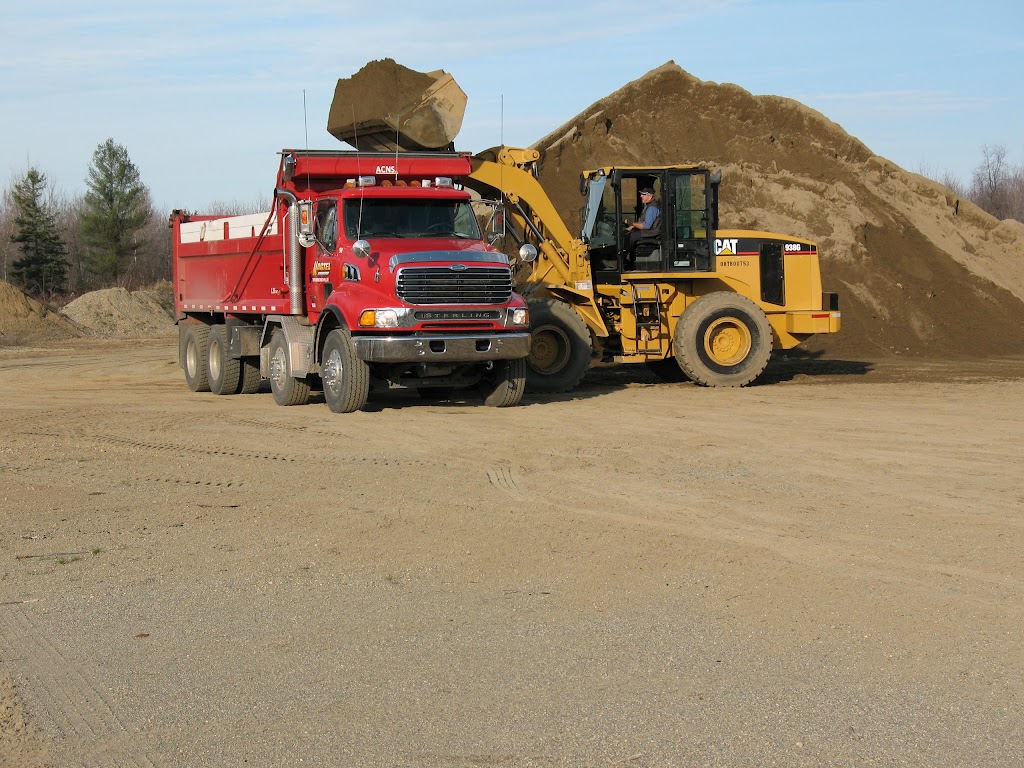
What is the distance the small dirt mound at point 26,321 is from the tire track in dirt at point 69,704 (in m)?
31.6

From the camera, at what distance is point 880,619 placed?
6332mm

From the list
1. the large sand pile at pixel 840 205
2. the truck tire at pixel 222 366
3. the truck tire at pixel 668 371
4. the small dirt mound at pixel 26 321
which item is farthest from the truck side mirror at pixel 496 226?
the small dirt mound at pixel 26 321

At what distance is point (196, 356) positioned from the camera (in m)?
19.3

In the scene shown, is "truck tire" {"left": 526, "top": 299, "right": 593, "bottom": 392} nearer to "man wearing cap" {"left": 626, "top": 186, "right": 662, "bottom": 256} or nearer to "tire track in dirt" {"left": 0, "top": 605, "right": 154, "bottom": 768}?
"man wearing cap" {"left": 626, "top": 186, "right": 662, "bottom": 256}

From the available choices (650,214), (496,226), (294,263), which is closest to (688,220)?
(650,214)

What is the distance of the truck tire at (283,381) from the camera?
1619cm

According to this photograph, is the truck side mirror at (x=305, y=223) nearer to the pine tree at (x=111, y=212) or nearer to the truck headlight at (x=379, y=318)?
the truck headlight at (x=379, y=318)

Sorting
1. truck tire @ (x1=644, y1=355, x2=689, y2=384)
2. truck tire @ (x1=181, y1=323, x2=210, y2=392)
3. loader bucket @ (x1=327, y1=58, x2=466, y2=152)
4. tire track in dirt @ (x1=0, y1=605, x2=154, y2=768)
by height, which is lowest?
tire track in dirt @ (x1=0, y1=605, x2=154, y2=768)

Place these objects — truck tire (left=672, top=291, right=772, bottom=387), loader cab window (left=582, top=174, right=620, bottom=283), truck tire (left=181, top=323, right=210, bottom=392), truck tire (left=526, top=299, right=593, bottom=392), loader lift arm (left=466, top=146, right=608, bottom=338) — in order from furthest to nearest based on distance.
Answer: truck tire (left=181, top=323, right=210, bottom=392), loader cab window (left=582, top=174, right=620, bottom=283), loader lift arm (left=466, top=146, right=608, bottom=338), truck tire (left=672, top=291, right=772, bottom=387), truck tire (left=526, top=299, right=593, bottom=392)

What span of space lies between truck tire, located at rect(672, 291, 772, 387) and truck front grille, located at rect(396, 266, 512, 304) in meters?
3.88

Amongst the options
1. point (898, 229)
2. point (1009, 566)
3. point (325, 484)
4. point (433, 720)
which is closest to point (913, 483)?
point (1009, 566)

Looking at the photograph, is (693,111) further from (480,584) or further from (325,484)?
(480,584)

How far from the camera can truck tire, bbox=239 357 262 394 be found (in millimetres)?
18516

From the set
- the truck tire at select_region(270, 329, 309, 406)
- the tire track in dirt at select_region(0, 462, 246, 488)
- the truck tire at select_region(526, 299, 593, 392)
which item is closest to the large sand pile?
the truck tire at select_region(526, 299, 593, 392)
